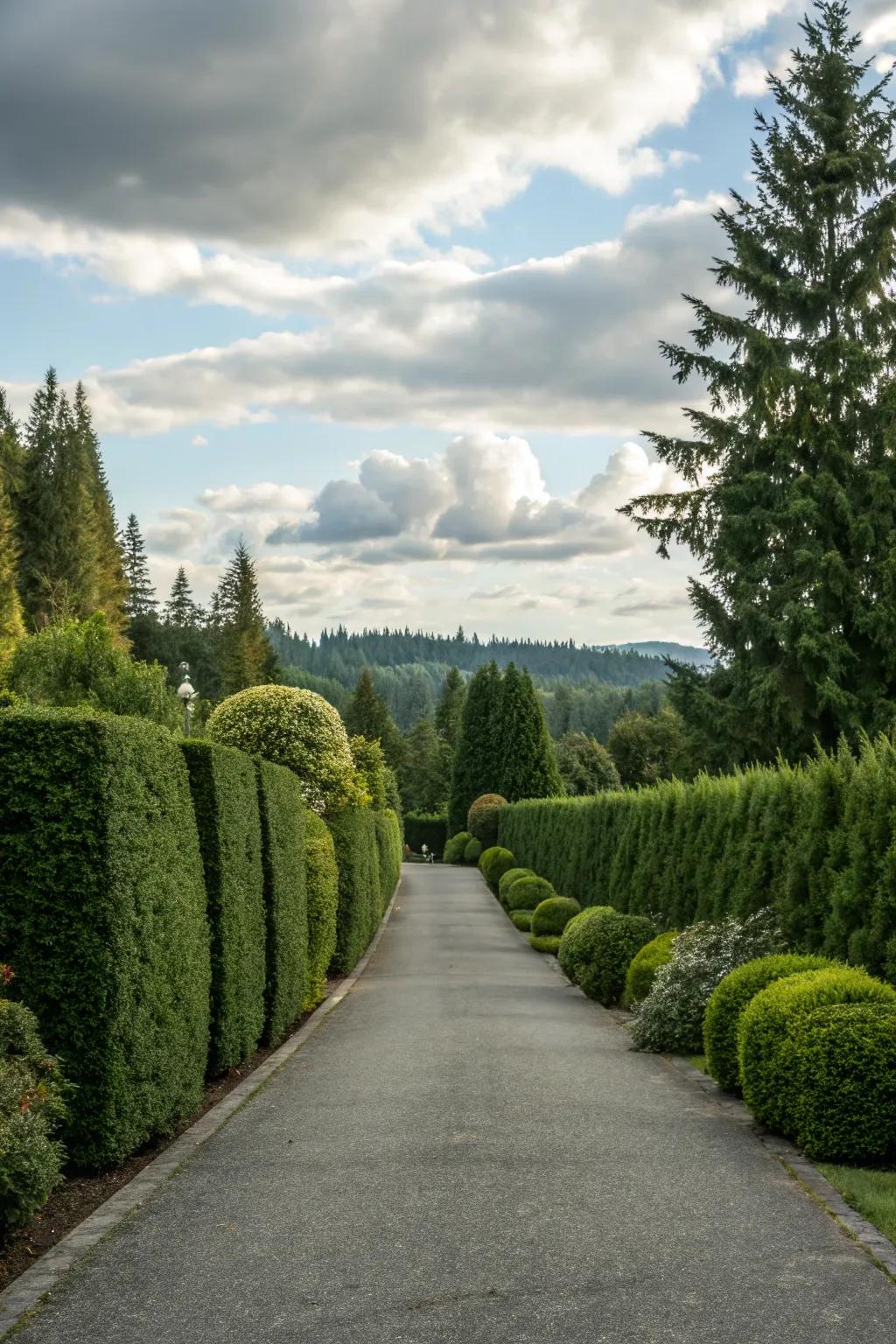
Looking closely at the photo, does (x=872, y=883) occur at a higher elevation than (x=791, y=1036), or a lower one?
higher

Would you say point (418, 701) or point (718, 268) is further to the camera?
point (418, 701)

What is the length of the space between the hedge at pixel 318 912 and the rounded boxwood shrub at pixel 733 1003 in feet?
19.9

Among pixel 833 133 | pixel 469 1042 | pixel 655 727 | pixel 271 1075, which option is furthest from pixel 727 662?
pixel 655 727

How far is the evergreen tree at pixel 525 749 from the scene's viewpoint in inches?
2360

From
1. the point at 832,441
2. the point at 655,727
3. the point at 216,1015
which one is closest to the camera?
the point at 216,1015

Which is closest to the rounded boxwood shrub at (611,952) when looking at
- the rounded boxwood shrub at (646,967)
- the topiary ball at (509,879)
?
the rounded boxwood shrub at (646,967)

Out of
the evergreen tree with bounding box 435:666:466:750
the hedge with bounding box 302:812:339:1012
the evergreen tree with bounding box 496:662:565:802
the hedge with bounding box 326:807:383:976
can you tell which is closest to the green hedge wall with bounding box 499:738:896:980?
the hedge with bounding box 326:807:383:976

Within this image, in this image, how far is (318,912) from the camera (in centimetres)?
1471

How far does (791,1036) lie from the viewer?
287 inches

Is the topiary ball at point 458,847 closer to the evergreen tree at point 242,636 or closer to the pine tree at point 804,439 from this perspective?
the evergreen tree at point 242,636

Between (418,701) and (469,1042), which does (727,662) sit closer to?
(469,1042)

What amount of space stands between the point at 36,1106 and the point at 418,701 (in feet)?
576

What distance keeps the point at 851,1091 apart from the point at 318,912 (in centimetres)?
878

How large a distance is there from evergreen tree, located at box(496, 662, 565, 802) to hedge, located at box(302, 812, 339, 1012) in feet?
147
